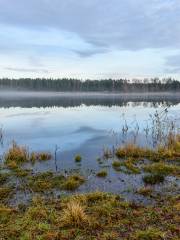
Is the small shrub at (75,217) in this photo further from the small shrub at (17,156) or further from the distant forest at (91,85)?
the distant forest at (91,85)

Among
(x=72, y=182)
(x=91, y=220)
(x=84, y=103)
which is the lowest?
(x=84, y=103)

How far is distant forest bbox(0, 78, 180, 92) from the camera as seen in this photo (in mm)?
131500

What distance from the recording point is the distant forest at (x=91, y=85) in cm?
13150

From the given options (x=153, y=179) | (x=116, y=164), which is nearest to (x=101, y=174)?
(x=116, y=164)

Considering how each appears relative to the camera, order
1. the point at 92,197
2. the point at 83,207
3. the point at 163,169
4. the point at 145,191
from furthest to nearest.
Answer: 1. the point at 163,169
2. the point at 145,191
3. the point at 92,197
4. the point at 83,207

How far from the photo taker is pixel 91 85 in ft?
449

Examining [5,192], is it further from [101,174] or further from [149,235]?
[149,235]

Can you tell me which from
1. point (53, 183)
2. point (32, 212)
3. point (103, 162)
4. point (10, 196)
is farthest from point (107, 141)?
point (32, 212)

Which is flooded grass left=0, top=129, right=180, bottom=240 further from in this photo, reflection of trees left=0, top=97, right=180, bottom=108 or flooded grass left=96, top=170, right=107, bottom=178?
reflection of trees left=0, top=97, right=180, bottom=108

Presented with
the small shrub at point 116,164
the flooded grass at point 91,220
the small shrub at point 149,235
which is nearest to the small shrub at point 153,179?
the small shrub at point 116,164

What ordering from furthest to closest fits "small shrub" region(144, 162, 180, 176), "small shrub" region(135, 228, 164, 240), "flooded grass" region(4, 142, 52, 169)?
"flooded grass" region(4, 142, 52, 169)
"small shrub" region(144, 162, 180, 176)
"small shrub" region(135, 228, 164, 240)

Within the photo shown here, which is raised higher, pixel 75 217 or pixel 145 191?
pixel 75 217

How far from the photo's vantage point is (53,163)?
10844mm

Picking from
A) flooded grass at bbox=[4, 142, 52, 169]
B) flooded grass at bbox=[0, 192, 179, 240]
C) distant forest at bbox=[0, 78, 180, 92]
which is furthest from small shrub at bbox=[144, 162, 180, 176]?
distant forest at bbox=[0, 78, 180, 92]
